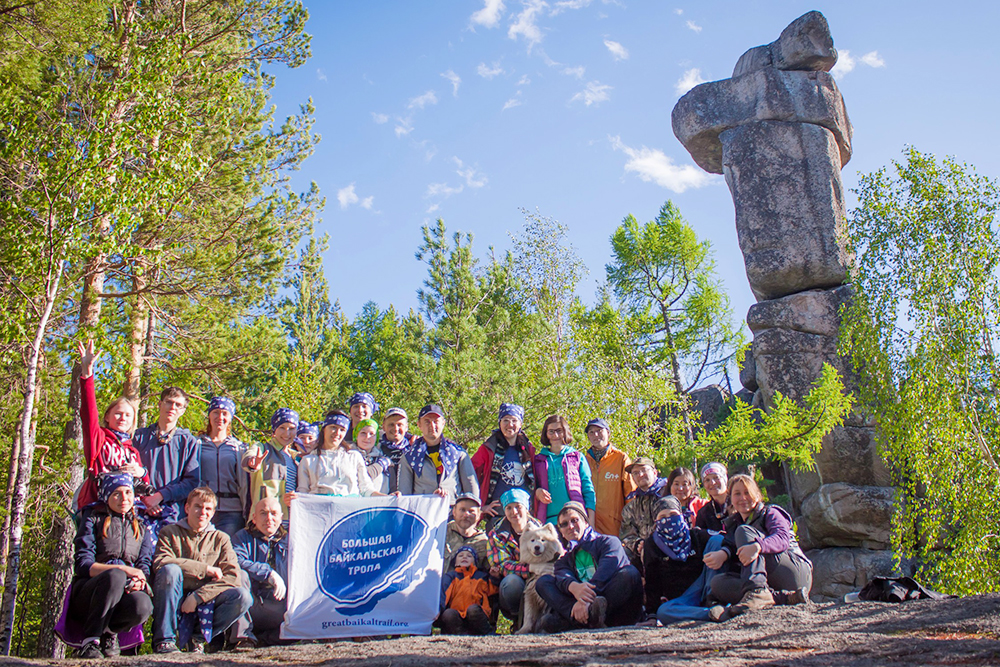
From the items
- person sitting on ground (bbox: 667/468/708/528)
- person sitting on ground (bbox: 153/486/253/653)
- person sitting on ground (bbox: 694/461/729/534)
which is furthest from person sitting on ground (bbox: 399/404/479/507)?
person sitting on ground (bbox: 694/461/729/534)

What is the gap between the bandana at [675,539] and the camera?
213 inches

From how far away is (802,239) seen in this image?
1769 centimetres

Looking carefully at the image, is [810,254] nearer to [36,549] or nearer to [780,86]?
[780,86]

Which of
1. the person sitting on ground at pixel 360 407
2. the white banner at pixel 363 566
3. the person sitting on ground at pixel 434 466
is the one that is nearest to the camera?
the white banner at pixel 363 566

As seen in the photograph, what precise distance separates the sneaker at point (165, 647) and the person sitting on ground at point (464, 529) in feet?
6.82

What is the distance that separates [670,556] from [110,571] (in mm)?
3884

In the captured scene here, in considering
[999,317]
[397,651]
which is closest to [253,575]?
[397,651]

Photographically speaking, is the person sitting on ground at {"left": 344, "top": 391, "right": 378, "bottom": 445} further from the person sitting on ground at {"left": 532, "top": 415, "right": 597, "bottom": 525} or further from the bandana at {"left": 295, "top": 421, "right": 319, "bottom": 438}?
the person sitting on ground at {"left": 532, "top": 415, "right": 597, "bottom": 525}

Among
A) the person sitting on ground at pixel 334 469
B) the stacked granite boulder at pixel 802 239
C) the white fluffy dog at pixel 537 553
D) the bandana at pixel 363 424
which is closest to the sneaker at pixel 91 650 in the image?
the person sitting on ground at pixel 334 469

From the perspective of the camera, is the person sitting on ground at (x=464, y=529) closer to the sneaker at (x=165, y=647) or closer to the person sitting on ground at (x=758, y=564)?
the person sitting on ground at (x=758, y=564)

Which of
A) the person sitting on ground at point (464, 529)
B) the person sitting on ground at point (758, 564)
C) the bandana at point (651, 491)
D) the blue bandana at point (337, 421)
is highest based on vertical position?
the blue bandana at point (337, 421)

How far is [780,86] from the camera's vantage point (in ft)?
61.0

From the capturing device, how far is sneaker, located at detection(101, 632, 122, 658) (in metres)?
4.46

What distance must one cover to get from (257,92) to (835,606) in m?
11.0
